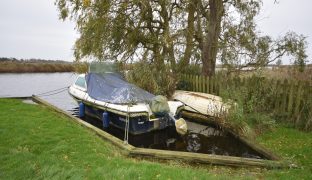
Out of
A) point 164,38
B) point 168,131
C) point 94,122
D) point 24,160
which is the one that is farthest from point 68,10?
point 24,160

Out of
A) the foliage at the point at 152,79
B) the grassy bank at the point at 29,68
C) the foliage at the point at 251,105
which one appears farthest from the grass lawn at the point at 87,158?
the grassy bank at the point at 29,68

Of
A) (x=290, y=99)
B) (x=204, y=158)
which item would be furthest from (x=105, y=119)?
(x=290, y=99)

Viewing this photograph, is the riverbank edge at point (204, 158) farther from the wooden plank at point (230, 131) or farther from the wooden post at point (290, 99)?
the wooden post at point (290, 99)

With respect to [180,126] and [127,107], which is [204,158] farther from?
[127,107]

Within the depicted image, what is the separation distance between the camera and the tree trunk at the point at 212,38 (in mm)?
15828

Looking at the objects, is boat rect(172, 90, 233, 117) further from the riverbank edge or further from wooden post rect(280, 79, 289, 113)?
the riverbank edge

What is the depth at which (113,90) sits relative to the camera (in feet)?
41.5

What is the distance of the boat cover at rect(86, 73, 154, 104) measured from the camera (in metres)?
11.7

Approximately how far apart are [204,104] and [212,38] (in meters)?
4.77

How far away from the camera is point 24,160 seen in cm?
658

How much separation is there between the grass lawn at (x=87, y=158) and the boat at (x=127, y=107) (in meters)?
1.84

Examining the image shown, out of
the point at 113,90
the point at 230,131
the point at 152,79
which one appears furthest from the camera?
the point at 152,79

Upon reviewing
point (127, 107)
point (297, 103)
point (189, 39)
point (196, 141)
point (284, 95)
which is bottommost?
point (196, 141)

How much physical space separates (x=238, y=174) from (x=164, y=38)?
9749 millimetres
